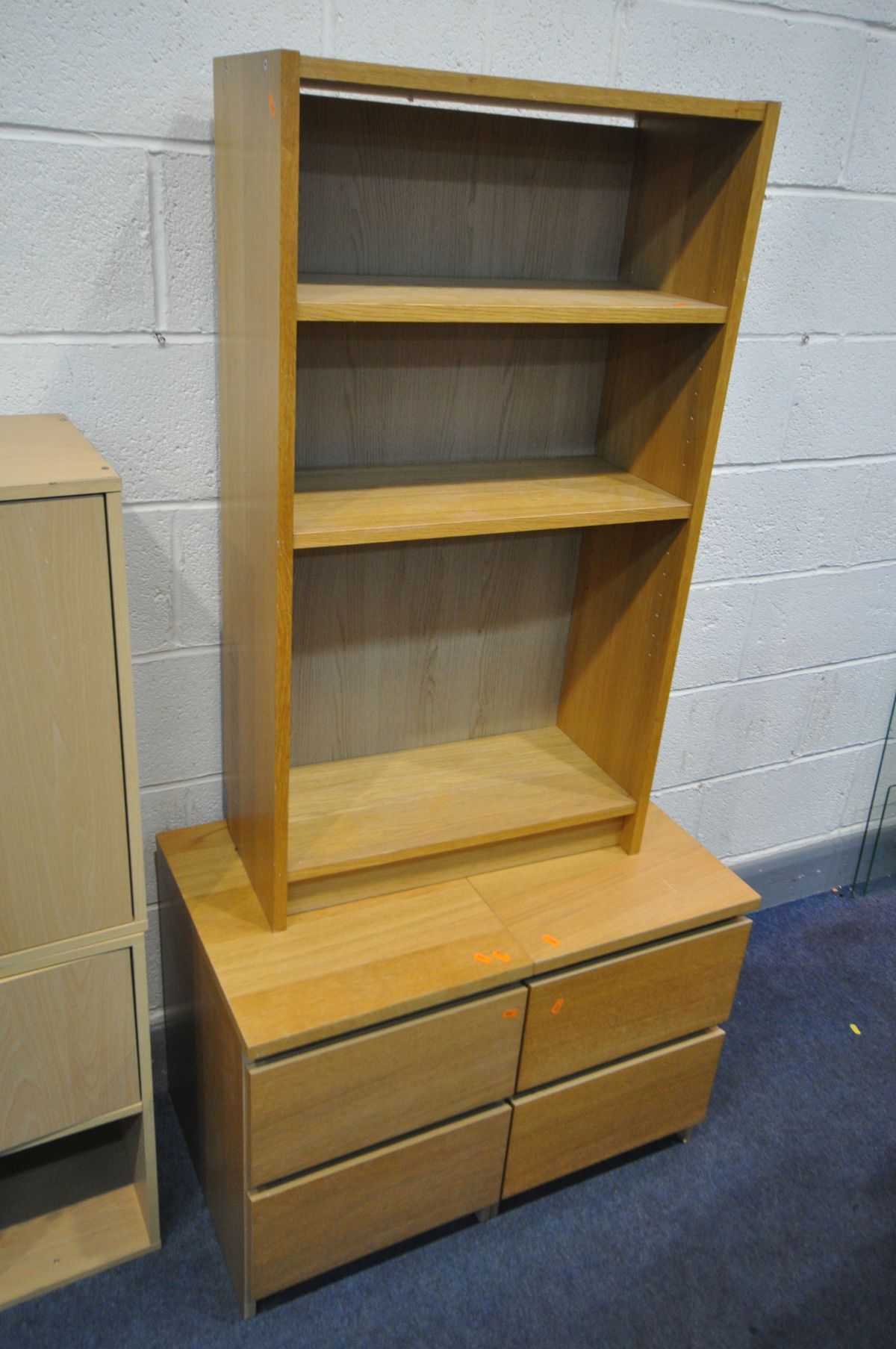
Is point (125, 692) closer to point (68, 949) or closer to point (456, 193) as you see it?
point (68, 949)

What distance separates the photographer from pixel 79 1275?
158 cm

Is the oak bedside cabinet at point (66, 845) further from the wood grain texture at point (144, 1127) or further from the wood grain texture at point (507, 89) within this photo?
the wood grain texture at point (507, 89)

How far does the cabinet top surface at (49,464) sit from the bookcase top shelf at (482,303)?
0.93 feet

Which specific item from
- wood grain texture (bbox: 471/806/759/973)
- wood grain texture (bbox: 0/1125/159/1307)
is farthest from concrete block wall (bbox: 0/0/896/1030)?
wood grain texture (bbox: 471/806/759/973)

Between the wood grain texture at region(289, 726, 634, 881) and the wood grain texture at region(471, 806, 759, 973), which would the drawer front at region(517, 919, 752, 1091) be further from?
the wood grain texture at region(289, 726, 634, 881)

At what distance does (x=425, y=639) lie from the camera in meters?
1.71

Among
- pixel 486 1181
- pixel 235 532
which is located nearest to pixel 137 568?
pixel 235 532

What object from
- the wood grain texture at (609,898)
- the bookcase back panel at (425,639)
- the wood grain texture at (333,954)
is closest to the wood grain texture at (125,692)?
the wood grain texture at (333,954)

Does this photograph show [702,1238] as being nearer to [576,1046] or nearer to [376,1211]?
[576,1046]

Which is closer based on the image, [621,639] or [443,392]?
[443,392]

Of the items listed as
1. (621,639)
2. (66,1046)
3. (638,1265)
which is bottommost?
(638,1265)

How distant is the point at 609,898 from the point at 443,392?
Result: 2.69ft

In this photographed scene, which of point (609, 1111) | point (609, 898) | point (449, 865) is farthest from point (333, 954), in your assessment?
point (609, 1111)

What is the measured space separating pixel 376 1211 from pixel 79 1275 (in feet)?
1.53
